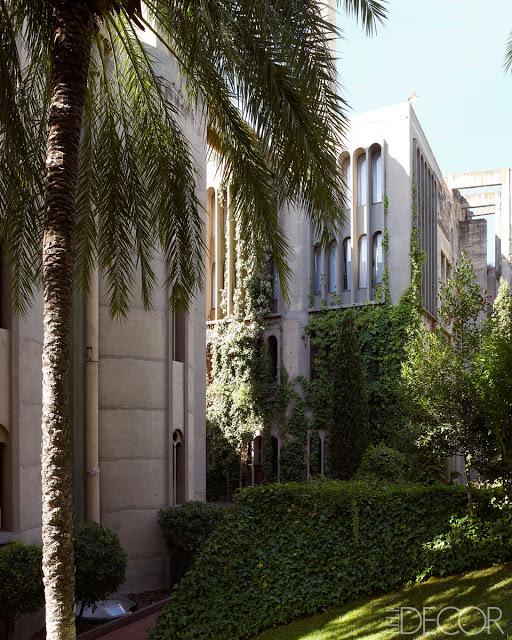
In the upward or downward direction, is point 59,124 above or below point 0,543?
above

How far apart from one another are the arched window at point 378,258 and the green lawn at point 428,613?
16.9 meters

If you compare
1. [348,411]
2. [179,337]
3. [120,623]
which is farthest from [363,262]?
[120,623]

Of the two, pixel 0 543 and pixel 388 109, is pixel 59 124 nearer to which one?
pixel 0 543

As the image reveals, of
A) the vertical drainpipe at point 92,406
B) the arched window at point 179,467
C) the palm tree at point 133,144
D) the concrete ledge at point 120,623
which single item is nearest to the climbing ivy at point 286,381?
the arched window at point 179,467

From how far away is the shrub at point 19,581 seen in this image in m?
10.0

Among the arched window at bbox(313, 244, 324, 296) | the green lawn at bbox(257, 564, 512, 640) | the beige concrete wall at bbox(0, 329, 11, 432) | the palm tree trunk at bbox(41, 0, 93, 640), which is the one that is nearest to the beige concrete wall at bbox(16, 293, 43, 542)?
the beige concrete wall at bbox(0, 329, 11, 432)

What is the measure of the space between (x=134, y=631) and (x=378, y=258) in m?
17.7

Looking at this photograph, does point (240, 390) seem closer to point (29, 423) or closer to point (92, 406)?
point (92, 406)

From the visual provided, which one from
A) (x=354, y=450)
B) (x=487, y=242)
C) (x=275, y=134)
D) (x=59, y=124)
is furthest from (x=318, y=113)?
(x=487, y=242)

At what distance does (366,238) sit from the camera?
27688 mm

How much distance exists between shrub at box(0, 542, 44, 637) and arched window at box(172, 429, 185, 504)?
20.6 ft

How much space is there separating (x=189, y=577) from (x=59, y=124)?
24.5 feet

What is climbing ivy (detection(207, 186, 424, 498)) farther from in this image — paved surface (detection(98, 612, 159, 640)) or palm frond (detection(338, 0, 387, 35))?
palm frond (detection(338, 0, 387, 35))

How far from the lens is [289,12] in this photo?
24.9 feet
